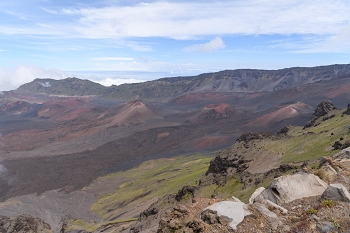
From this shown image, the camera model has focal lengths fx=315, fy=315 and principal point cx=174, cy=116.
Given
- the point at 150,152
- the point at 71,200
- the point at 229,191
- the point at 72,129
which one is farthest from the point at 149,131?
the point at 229,191

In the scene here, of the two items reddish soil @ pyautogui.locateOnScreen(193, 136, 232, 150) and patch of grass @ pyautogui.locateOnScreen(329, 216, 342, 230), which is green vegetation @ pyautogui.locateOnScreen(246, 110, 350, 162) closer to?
patch of grass @ pyautogui.locateOnScreen(329, 216, 342, 230)

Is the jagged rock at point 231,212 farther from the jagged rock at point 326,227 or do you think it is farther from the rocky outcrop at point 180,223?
the jagged rock at point 326,227

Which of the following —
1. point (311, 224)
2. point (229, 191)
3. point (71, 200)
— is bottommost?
point (71, 200)

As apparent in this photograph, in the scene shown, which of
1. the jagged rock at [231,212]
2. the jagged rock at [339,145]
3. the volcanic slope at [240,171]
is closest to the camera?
the jagged rock at [231,212]

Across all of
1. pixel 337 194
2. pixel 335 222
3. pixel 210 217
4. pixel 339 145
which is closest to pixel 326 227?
pixel 335 222

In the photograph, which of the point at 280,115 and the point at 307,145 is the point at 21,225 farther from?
the point at 280,115

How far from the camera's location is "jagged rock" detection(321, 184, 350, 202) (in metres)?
12.7

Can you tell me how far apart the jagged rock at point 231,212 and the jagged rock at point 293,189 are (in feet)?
8.83

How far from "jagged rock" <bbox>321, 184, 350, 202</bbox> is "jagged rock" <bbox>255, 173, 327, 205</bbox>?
5.09 ft

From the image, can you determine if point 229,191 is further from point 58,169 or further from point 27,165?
point 27,165

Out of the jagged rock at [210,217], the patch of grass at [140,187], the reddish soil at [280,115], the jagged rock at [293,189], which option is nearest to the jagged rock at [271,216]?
the jagged rock at [293,189]

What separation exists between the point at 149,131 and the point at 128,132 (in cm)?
1039

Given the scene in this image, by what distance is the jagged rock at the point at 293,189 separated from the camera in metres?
14.6

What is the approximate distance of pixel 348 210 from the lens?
12.0 meters
